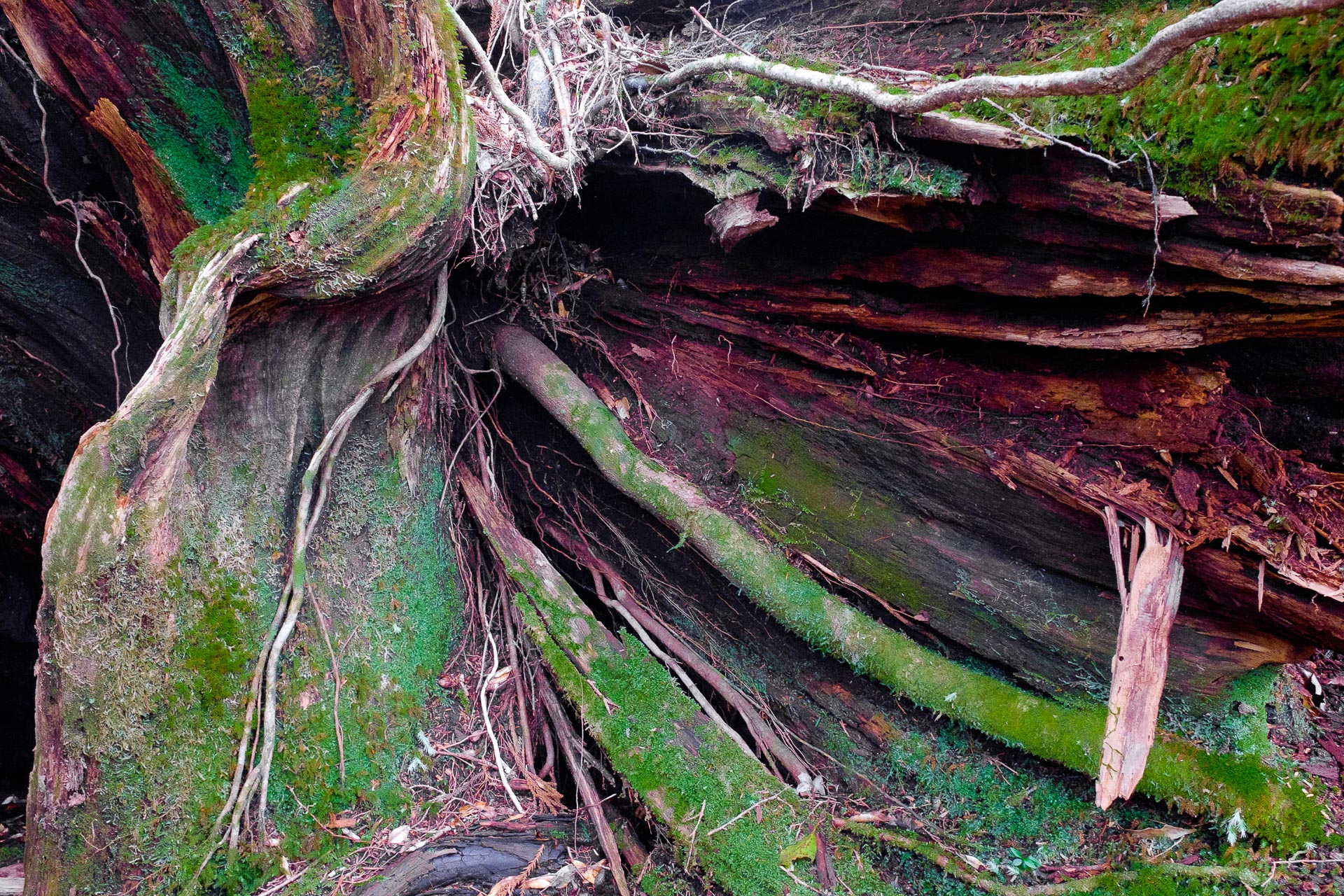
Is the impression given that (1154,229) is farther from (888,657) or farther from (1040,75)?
(888,657)

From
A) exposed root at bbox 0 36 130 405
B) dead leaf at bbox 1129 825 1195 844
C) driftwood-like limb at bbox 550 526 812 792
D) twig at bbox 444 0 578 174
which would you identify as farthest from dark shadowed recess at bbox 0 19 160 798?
dead leaf at bbox 1129 825 1195 844

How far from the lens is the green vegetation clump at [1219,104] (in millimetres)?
1745

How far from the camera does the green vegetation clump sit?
1745 millimetres

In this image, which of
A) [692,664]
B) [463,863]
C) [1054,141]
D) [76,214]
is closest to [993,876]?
[692,664]

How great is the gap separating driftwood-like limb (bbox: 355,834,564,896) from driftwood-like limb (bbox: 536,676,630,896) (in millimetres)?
187

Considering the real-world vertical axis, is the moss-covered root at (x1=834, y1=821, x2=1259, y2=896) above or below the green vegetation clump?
below

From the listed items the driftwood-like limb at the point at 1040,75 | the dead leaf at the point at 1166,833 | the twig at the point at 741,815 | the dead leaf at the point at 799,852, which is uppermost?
the driftwood-like limb at the point at 1040,75

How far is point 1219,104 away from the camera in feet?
6.41

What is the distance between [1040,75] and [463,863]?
349 centimetres

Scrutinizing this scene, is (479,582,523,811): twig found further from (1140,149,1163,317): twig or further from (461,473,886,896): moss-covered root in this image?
(1140,149,1163,317): twig

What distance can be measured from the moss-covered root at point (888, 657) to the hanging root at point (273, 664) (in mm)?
995

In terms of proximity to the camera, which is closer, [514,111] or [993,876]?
[993,876]

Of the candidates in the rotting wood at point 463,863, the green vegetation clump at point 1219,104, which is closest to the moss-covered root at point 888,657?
the rotting wood at point 463,863

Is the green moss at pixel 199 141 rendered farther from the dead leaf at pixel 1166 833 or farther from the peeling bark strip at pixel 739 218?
the dead leaf at pixel 1166 833
